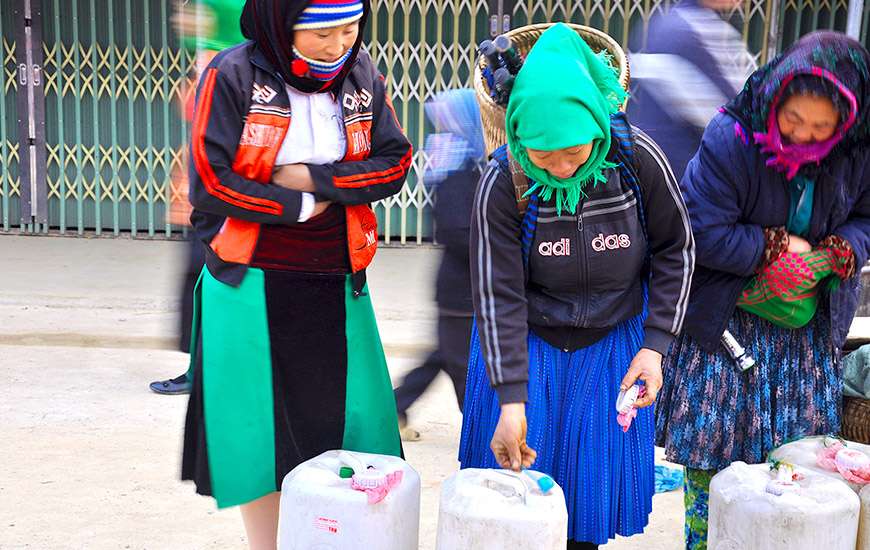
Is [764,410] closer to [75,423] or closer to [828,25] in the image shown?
[75,423]

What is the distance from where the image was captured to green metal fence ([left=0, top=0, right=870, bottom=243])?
7434 millimetres

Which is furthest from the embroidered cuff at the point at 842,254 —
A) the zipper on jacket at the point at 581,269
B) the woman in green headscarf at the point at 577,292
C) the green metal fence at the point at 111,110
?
the green metal fence at the point at 111,110

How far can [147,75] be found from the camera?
24.7ft

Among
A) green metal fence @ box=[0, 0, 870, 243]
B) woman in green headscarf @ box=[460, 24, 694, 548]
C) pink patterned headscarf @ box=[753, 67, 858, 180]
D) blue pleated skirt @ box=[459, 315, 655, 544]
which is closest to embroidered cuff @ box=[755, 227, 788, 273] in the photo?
pink patterned headscarf @ box=[753, 67, 858, 180]

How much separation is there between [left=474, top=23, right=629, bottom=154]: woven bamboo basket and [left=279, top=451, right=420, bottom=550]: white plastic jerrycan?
104 centimetres

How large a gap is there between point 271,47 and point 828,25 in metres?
6.34

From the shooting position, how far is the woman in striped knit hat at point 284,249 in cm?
232

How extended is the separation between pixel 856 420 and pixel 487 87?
135 cm

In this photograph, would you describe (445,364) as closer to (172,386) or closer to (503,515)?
(172,386)

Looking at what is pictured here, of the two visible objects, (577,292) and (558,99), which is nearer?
(558,99)

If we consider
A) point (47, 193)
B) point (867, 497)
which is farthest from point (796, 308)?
point (47, 193)

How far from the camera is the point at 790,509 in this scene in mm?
2117

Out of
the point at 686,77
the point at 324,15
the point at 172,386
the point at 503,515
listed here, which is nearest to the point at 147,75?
the point at 172,386

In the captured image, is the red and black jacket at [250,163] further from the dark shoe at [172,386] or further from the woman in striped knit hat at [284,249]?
the dark shoe at [172,386]
